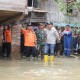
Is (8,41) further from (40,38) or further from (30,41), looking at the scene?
(40,38)

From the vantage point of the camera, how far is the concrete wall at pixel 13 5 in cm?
1468

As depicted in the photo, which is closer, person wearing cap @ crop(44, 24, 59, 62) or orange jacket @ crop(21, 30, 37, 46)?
person wearing cap @ crop(44, 24, 59, 62)

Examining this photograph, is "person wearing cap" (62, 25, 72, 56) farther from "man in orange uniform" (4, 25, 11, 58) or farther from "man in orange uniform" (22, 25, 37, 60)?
"man in orange uniform" (22, 25, 37, 60)

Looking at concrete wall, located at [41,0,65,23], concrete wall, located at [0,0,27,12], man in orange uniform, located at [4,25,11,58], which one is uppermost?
concrete wall, located at [41,0,65,23]

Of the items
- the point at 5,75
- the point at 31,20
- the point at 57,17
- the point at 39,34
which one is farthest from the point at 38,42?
the point at 57,17

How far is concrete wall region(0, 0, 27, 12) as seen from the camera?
14.7 meters

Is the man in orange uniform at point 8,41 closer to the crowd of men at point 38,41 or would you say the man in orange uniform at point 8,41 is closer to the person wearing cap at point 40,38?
the crowd of men at point 38,41

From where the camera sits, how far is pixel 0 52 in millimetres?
21531

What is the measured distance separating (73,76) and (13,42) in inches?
264

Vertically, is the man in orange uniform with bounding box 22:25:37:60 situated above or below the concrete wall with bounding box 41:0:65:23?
below

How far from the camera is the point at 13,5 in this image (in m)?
15.0

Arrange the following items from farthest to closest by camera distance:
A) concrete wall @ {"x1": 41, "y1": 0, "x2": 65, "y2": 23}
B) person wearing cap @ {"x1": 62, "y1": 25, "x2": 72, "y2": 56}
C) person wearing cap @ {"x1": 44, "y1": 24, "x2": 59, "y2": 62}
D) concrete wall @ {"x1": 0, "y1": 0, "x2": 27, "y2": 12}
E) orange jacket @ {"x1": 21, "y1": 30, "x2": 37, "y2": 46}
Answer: concrete wall @ {"x1": 41, "y1": 0, "x2": 65, "y2": 23}, person wearing cap @ {"x1": 62, "y1": 25, "x2": 72, "y2": 56}, orange jacket @ {"x1": 21, "y1": 30, "x2": 37, "y2": 46}, person wearing cap @ {"x1": 44, "y1": 24, "x2": 59, "y2": 62}, concrete wall @ {"x1": 0, "y1": 0, "x2": 27, "y2": 12}

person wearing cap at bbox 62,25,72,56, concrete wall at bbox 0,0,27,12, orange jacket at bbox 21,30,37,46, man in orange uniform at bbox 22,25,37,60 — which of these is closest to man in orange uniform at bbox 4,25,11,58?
man in orange uniform at bbox 22,25,37,60

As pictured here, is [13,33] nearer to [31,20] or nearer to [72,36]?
[72,36]
